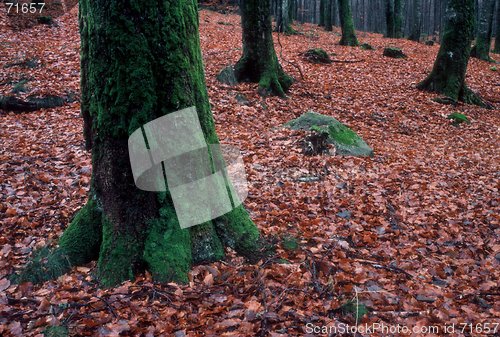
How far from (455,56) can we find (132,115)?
1116 cm

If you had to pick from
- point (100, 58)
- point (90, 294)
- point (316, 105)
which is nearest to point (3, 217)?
point (90, 294)

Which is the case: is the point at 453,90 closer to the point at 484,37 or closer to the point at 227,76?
the point at 227,76

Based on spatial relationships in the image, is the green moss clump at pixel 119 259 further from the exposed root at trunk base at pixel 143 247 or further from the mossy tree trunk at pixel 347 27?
the mossy tree trunk at pixel 347 27

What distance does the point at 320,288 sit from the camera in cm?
339

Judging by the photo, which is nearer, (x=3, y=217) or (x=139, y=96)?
(x=139, y=96)

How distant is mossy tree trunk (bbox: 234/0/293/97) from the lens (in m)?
9.52

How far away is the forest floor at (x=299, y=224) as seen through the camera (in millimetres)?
2947

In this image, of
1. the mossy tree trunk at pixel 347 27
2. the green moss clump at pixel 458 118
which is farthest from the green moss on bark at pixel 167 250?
the mossy tree trunk at pixel 347 27

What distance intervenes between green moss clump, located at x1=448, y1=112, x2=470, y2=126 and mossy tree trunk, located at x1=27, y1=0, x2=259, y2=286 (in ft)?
28.6

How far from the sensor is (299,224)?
455 centimetres

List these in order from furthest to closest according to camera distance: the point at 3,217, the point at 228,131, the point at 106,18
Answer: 1. the point at 228,131
2. the point at 3,217
3. the point at 106,18

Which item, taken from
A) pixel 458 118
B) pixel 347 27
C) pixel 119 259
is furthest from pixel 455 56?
pixel 119 259

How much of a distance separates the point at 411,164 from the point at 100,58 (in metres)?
5.74

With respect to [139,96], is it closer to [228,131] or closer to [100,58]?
[100,58]
